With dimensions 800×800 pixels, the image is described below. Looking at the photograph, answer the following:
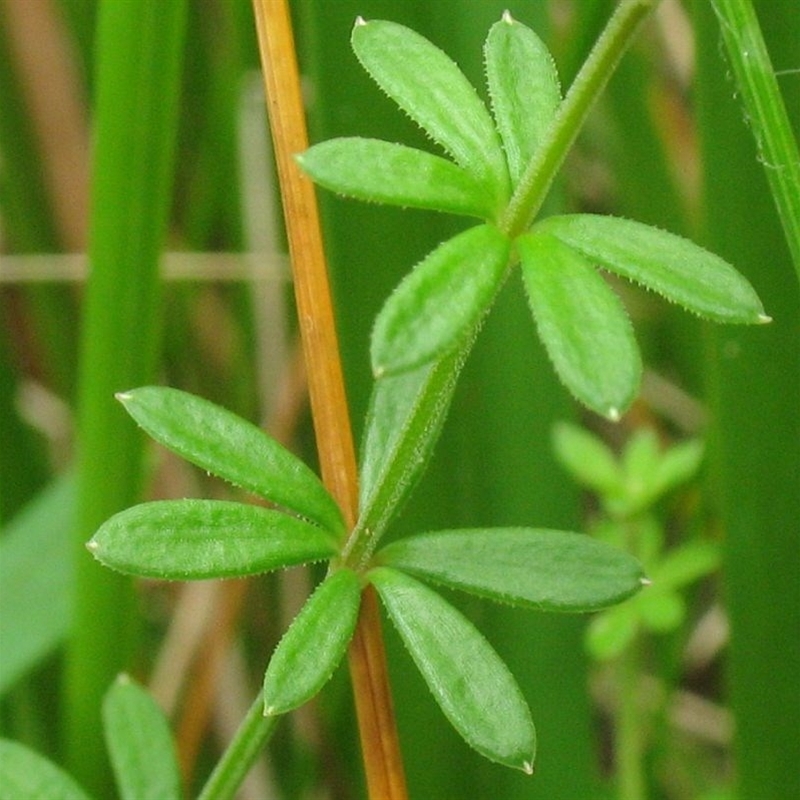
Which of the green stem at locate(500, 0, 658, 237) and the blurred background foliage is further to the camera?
the blurred background foliage

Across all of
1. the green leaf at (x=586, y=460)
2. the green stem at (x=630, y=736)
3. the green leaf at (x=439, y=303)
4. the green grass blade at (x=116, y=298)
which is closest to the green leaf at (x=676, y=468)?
the green leaf at (x=586, y=460)

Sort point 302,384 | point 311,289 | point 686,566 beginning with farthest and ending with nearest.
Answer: point 302,384, point 686,566, point 311,289

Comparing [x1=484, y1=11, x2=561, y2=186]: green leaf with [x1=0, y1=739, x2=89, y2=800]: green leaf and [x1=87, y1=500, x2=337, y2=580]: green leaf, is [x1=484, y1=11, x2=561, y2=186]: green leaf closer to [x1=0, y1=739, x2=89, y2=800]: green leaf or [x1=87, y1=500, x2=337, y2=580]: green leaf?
[x1=87, y1=500, x2=337, y2=580]: green leaf

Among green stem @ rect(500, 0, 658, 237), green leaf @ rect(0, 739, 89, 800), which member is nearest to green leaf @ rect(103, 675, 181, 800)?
green leaf @ rect(0, 739, 89, 800)

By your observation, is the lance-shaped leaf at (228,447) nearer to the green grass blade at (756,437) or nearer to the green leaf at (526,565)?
the green leaf at (526,565)

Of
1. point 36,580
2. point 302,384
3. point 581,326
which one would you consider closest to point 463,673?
point 581,326

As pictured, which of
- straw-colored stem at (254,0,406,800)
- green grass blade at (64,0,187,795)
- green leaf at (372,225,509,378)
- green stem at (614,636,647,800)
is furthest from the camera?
green stem at (614,636,647,800)

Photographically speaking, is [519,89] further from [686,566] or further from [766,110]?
[686,566]
